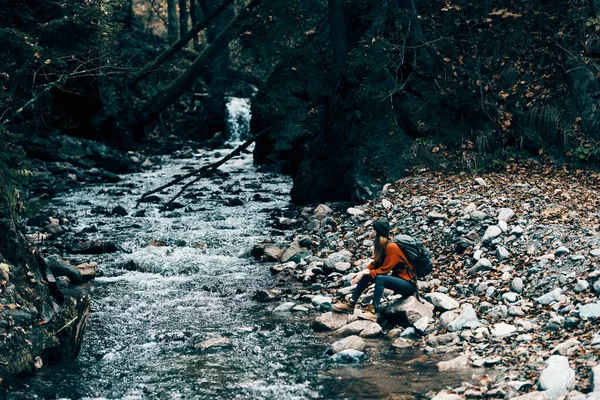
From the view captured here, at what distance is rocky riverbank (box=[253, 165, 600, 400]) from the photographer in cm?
635

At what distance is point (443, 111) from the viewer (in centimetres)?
1544

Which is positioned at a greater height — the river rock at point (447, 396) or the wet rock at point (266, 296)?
the river rock at point (447, 396)

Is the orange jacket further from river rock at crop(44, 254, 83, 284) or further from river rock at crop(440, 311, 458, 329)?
river rock at crop(44, 254, 83, 284)

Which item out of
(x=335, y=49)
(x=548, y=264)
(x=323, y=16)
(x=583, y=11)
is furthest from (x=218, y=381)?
(x=323, y=16)

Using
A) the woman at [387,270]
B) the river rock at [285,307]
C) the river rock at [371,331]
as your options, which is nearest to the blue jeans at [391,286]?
the woman at [387,270]

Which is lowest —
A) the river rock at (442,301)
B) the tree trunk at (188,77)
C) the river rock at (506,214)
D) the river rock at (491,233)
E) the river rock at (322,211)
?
the river rock at (322,211)

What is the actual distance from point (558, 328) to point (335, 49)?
34.9 ft

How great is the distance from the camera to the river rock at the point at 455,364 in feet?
21.8

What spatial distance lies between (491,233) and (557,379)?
14.4 feet

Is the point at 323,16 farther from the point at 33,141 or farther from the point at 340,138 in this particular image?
the point at 33,141

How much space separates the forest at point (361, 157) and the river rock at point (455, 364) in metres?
0.20

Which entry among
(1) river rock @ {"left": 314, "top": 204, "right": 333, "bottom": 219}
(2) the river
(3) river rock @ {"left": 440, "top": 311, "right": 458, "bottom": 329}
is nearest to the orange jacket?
(3) river rock @ {"left": 440, "top": 311, "right": 458, "bottom": 329}

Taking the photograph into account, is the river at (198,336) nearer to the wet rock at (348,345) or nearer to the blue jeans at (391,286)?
the wet rock at (348,345)

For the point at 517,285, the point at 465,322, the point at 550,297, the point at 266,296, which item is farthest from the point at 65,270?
the point at 550,297
